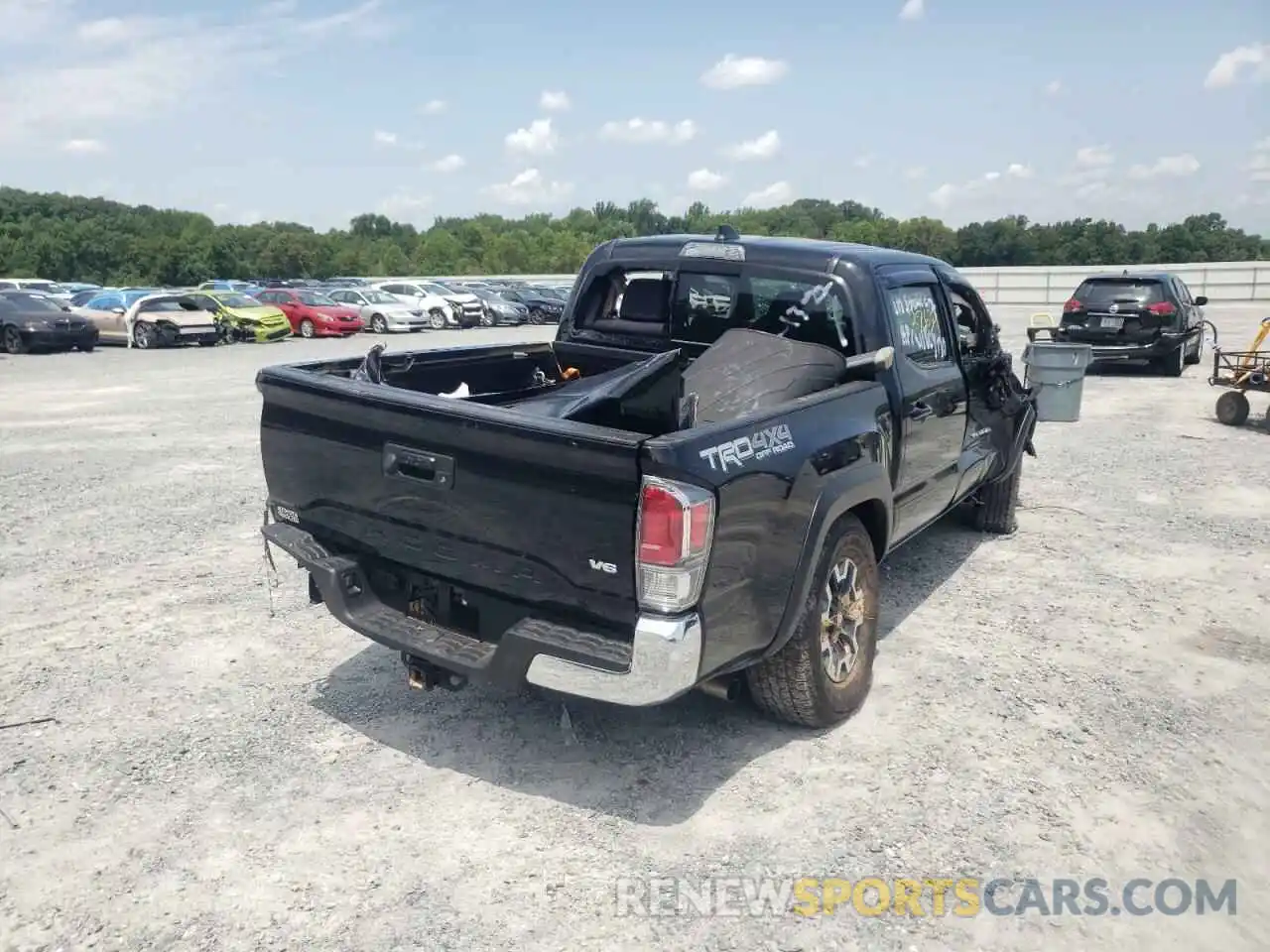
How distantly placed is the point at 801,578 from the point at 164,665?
10.3 ft

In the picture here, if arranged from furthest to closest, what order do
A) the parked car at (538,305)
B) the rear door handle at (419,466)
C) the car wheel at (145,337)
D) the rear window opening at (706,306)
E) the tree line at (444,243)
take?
the tree line at (444,243)
the parked car at (538,305)
the car wheel at (145,337)
the rear window opening at (706,306)
the rear door handle at (419,466)

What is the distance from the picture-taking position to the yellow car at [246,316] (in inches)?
1031

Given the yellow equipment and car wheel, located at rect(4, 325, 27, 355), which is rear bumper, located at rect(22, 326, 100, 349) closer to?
car wheel, located at rect(4, 325, 27, 355)

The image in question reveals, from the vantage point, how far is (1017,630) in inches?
211

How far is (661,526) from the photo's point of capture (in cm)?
307

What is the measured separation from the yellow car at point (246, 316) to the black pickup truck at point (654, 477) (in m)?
23.2

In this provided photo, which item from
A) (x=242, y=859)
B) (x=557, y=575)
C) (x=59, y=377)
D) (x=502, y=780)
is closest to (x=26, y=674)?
(x=242, y=859)

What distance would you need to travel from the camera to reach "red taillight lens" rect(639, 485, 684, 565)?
3.06 meters

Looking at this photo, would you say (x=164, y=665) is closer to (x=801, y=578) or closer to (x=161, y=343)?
(x=801, y=578)

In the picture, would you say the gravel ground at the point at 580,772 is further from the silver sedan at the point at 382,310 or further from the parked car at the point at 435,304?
the parked car at the point at 435,304

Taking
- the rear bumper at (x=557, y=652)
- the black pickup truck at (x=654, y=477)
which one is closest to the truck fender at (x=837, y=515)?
the black pickup truck at (x=654, y=477)

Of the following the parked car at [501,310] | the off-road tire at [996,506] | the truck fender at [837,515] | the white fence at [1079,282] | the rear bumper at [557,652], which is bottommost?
the off-road tire at [996,506]

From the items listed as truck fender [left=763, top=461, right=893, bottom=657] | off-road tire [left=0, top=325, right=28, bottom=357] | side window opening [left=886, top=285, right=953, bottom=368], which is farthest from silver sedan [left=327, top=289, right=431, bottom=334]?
Result: truck fender [left=763, top=461, right=893, bottom=657]

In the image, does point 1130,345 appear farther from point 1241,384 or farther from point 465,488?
point 465,488
